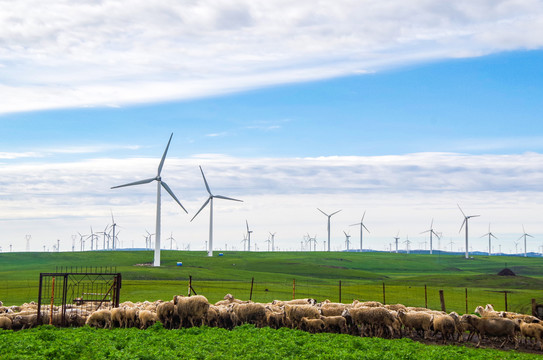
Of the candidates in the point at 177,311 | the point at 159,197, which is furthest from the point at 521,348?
the point at 159,197

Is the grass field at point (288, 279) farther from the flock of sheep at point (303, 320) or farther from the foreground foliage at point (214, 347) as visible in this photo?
the foreground foliage at point (214, 347)

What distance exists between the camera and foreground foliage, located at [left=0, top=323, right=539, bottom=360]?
18859 millimetres

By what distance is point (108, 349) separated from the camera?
1947 centimetres

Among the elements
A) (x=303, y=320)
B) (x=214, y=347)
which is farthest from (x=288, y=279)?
(x=214, y=347)

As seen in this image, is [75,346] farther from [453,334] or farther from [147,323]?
[453,334]

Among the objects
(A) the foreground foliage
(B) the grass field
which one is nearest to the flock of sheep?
(A) the foreground foliage

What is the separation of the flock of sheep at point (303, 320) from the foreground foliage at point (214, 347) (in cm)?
277

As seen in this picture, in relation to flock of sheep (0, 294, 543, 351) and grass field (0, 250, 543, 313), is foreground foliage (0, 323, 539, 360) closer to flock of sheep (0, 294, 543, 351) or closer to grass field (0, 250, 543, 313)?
flock of sheep (0, 294, 543, 351)

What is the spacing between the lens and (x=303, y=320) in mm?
28281

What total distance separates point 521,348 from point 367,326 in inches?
287

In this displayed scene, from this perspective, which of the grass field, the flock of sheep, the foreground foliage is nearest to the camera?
the foreground foliage

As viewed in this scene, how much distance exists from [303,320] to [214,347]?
8.56 m

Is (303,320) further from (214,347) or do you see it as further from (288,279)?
(288,279)

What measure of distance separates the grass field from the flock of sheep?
19.1m
